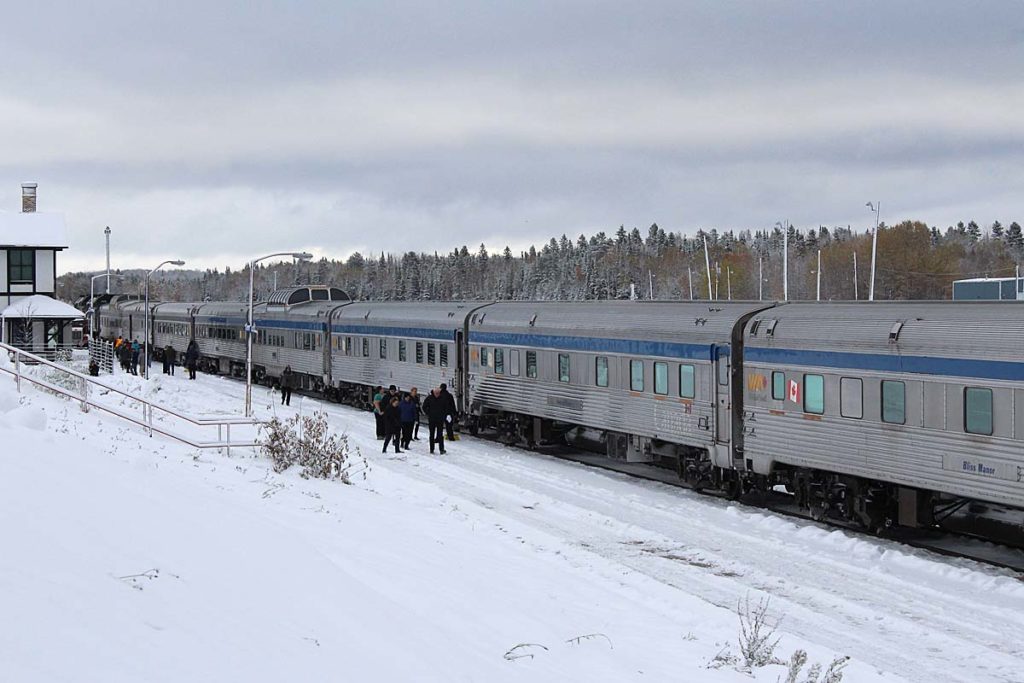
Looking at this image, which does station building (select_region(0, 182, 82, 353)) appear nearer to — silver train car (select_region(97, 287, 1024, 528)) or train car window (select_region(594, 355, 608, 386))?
silver train car (select_region(97, 287, 1024, 528))

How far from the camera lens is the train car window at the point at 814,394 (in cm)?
A: 1778

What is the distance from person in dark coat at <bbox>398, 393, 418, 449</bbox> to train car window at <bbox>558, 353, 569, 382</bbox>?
3.71 m

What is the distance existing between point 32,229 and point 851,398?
4892 centimetres

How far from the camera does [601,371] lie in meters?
24.4

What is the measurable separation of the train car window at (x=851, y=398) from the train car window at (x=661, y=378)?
198 inches

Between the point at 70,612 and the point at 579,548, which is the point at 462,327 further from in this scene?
the point at 70,612

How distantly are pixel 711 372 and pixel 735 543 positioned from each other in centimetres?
470

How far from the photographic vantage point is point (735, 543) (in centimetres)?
1645

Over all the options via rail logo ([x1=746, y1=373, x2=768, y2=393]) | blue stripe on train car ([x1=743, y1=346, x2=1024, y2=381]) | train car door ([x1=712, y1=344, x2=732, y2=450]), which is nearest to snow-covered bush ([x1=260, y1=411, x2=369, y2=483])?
train car door ([x1=712, y1=344, x2=732, y2=450])

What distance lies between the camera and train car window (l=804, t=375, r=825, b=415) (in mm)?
17781

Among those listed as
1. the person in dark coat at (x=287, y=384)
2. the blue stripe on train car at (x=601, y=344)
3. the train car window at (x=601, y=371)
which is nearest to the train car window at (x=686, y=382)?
the blue stripe on train car at (x=601, y=344)

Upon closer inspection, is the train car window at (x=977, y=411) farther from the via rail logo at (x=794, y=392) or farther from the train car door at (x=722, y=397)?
the train car door at (x=722, y=397)

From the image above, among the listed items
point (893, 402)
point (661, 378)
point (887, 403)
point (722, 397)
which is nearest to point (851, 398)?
point (887, 403)

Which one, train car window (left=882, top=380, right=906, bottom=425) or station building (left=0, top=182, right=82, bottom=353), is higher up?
station building (left=0, top=182, right=82, bottom=353)
